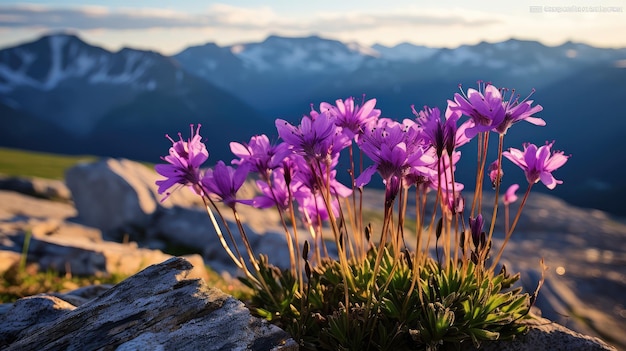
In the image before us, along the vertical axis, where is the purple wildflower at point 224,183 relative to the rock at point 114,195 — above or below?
above

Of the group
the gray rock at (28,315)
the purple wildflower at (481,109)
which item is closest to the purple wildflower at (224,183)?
the purple wildflower at (481,109)

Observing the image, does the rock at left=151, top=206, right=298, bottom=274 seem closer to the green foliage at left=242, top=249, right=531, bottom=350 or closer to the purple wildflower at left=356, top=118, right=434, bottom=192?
the green foliage at left=242, top=249, right=531, bottom=350

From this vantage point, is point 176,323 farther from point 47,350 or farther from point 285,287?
point 285,287

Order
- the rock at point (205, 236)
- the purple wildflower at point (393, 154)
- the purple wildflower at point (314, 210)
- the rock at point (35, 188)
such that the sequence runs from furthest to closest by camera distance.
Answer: the rock at point (35, 188) < the rock at point (205, 236) < the purple wildflower at point (314, 210) < the purple wildflower at point (393, 154)

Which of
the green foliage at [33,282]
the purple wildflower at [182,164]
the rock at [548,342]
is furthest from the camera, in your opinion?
the green foliage at [33,282]

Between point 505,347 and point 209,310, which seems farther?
point 505,347

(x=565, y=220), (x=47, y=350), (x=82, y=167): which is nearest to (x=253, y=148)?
(x=47, y=350)

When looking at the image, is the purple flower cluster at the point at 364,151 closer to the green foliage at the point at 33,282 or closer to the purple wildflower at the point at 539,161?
the purple wildflower at the point at 539,161
